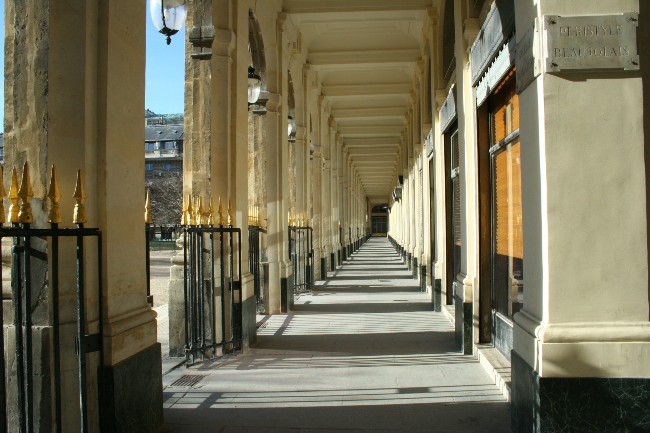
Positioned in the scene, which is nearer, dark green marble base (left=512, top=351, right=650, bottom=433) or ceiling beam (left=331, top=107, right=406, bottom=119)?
dark green marble base (left=512, top=351, right=650, bottom=433)

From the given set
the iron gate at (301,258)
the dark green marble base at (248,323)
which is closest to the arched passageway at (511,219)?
the dark green marble base at (248,323)

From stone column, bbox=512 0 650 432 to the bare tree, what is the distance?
46596 millimetres

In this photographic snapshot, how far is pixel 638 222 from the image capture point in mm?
3551

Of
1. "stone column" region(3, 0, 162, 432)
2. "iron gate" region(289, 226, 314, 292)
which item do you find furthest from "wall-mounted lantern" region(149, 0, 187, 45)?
"iron gate" region(289, 226, 314, 292)

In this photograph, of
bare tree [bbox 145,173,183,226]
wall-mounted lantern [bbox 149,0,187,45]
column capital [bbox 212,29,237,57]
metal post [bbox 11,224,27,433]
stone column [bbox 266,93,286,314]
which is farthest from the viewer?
bare tree [bbox 145,173,183,226]

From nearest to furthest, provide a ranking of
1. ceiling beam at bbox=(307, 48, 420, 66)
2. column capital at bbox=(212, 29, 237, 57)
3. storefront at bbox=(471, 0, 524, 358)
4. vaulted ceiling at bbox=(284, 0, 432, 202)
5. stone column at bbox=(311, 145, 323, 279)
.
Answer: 1. storefront at bbox=(471, 0, 524, 358)
2. column capital at bbox=(212, 29, 237, 57)
3. vaulted ceiling at bbox=(284, 0, 432, 202)
4. ceiling beam at bbox=(307, 48, 420, 66)
5. stone column at bbox=(311, 145, 323, 279)

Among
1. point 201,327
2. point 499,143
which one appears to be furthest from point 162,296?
point 499,143

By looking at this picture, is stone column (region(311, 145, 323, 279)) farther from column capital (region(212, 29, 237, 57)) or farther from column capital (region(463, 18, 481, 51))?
column capital (region(463, 18, 481, 51))

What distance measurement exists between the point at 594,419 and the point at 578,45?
7.08 ft

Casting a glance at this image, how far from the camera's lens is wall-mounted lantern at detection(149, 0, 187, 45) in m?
5.36

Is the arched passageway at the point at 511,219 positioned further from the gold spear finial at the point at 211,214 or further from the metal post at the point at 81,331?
the gold spear finial at the point at 211,214

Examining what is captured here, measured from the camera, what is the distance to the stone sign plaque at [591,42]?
11.6 ft

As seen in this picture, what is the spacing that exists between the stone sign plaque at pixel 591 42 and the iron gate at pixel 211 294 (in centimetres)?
381

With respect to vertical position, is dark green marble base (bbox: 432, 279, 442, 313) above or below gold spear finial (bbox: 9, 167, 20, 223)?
below
